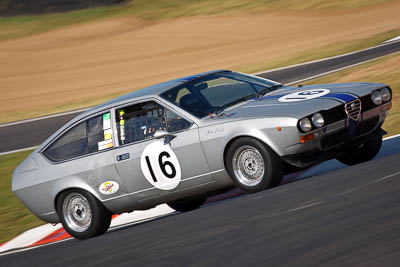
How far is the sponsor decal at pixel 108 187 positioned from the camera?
7.56 metres

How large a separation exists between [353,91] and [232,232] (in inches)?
99.9

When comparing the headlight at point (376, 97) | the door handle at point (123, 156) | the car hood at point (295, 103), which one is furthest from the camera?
the door handle at point (123, 156)

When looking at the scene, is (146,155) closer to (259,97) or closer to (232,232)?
(259,97)

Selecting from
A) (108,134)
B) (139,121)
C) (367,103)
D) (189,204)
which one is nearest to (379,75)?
(189,204)

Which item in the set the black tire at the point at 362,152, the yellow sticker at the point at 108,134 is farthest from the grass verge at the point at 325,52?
the yellow sticker at the point at 108,134

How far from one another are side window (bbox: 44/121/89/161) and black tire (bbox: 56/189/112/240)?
447mm

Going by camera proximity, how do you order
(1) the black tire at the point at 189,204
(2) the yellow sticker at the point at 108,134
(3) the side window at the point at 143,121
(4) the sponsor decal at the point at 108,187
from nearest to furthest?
1. (3) the side window at the point at 143,121
2. (4) the sponsor decal at the point at 108,187
3. (2) the yellow sticker at the point at 108,134
4. (1) the black tire at the point at 189,204

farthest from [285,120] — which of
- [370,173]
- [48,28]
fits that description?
[48,28]

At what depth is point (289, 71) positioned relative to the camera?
70.3ft

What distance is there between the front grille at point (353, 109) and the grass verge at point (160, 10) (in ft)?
102

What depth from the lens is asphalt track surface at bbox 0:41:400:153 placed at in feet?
53.4

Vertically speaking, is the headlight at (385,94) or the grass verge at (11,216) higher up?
the headlight at (385,94)

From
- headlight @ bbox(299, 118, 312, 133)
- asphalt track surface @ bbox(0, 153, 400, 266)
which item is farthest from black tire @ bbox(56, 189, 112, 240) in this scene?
headlight @ bbox(299, 118, 312, 133)

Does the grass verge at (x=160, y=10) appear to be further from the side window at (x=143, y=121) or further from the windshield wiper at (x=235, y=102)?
the side window at (x=143, y=121)
